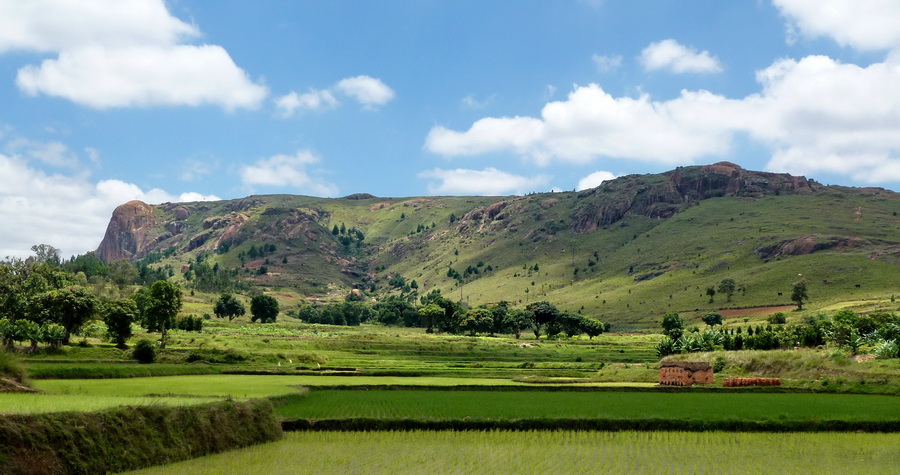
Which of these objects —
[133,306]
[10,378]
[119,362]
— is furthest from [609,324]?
[10,378]

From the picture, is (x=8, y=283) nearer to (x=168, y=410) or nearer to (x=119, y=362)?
(x=119, y=362)

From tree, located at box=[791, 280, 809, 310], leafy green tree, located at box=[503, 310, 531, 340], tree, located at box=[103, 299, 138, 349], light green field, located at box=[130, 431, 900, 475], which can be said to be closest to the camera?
light green field, located at box=[130, 431, 900, 475]

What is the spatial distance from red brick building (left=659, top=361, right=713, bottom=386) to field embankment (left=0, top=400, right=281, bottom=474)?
43.8 m

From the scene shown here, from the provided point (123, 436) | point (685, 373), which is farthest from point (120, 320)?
point (123, 436)

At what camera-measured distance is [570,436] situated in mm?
34812

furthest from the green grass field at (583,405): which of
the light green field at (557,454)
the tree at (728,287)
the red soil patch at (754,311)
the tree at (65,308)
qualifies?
the tree at (728,287)

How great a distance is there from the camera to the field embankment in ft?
69.2

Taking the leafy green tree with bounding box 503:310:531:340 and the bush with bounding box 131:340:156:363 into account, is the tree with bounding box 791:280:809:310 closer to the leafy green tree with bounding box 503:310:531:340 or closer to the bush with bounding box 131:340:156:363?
the leafy green tree with bounding box 503:310:531:340

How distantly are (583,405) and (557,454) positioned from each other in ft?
50.8

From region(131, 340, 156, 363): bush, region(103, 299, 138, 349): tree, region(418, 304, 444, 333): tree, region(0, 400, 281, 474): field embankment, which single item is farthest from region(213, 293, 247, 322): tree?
region(0, 400, 281, 474): field embankment

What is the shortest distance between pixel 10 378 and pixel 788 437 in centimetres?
3877

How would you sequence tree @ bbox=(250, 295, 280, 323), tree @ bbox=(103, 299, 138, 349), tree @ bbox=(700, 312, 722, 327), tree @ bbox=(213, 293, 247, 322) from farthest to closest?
tree @ bbox=(213, 293, 247, 322) → tree @ bbox=(250, 295, 280, 323) → tree @ bbox=(700, 312, 722, 327) → tree @ bbox=(103, 299, 138, 349)

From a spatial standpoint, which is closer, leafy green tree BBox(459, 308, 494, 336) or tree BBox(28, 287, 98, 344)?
tree BBox(28, 287, 98, 344)

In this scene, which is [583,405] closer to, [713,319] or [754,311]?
[713,319]
